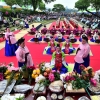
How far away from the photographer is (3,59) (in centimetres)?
947

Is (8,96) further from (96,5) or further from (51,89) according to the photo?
(96,5)

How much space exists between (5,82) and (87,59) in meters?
3.53

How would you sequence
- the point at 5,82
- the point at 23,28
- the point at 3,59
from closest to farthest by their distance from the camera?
the point at 5,82 → the point at 3,59 → the point at 23,28

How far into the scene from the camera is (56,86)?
385cm

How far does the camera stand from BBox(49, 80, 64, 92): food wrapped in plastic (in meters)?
3.76

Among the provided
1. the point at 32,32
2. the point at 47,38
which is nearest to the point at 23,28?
the point at 32,32

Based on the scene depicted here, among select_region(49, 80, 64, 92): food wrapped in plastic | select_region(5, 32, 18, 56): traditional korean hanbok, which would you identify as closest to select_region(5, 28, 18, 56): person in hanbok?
select_region(5, 32, 18, 56): traditional korean hanbok

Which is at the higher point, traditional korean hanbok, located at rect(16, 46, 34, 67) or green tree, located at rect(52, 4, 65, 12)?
green tree, located at rect(52, 4, 65, 12)

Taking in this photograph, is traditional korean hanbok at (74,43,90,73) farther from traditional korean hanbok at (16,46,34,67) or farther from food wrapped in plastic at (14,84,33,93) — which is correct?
food wrapped in plastic at (14,84,33,93)

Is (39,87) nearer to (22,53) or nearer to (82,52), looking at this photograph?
(22,53)

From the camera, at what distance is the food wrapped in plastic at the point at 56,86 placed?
3.76 meters

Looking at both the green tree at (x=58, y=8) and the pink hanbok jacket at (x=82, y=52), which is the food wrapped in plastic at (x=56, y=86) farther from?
the green tree at (x=58, y=8)

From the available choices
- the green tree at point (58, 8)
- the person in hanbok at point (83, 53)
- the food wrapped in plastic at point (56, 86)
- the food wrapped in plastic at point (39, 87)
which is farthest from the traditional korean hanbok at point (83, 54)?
the green tree at point (58, 8)

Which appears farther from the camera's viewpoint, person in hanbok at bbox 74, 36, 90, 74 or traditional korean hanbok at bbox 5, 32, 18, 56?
traditional korean hanbok at bbox 5, 32, 18, 56
